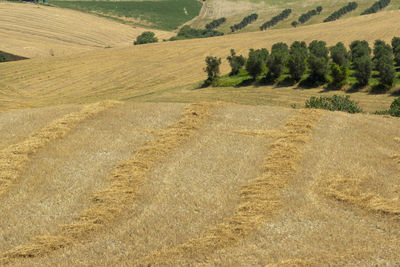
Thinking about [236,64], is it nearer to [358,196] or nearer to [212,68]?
[212,68]

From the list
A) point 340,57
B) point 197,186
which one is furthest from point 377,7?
point 197,186

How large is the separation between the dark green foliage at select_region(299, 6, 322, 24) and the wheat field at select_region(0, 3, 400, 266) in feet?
473

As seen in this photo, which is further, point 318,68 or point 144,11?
point 144,11

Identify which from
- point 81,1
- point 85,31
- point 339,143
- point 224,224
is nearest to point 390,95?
point 339,143

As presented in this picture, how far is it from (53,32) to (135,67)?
2108 inches

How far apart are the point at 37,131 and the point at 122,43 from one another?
359 feet

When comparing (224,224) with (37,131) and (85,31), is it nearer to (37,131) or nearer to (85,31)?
(37,131)

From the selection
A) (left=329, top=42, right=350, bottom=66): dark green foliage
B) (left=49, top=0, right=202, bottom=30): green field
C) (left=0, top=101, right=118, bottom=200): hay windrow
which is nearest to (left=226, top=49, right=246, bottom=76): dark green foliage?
(left=329, top=42, right=350, bottom=66): dark green foliage

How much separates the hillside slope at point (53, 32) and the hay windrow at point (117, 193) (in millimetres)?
83580

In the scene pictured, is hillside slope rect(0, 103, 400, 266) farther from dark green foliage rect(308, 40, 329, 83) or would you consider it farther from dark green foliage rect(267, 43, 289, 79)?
dark green foliage rect(267, 43, 289, 79)

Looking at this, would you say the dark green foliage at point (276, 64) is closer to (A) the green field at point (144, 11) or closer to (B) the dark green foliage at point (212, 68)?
(B) the dark green foliage at point (212, 68)

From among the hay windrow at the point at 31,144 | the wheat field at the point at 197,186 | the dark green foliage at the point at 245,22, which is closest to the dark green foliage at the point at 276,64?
the wheat field at the point at 197,186

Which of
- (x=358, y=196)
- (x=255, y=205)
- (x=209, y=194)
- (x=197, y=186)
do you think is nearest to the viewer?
(x=255, y=205)

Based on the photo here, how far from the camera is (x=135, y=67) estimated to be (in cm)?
7744
